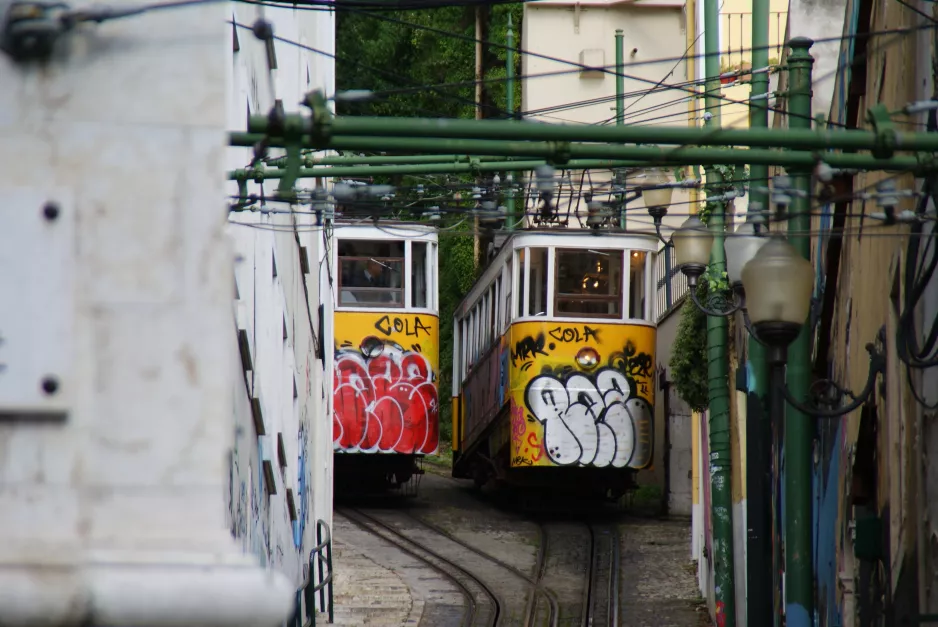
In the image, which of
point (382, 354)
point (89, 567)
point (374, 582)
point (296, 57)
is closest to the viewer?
point (89, 567)

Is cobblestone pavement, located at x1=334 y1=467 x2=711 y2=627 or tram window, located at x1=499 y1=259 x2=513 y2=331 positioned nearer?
cobblestone pavement, located at x1=334 y1=467 x2=711 y2=627

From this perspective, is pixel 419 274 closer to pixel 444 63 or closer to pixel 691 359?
pixel 691 359

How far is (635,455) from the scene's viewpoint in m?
22.0

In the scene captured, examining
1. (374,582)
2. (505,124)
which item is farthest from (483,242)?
(505,124)

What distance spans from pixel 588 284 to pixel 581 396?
1651mm

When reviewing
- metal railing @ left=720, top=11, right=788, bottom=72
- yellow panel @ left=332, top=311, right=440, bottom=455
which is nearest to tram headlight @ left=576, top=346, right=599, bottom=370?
yellow panel @ left=332, top=311, right=440, bottom=455

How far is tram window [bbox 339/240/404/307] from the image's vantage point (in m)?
23.8

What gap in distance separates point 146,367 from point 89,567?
1.93ft

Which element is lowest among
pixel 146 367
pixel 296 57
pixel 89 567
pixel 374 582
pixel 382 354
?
pixel 374 582

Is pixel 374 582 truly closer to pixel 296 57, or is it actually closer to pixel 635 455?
pixel 635 455

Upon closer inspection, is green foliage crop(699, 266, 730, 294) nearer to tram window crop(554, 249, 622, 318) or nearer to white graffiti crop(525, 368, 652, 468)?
white graffiti crop(525, 368, 652, 468)

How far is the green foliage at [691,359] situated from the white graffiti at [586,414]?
11.0ft

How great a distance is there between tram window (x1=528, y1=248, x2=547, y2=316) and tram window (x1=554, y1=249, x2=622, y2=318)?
0.19 m

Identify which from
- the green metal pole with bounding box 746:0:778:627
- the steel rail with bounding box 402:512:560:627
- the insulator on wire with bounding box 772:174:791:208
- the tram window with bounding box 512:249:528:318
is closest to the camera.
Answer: the insulator on wire with bounding box 772:174:791:208
